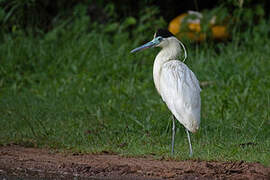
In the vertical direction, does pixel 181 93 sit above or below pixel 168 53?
below

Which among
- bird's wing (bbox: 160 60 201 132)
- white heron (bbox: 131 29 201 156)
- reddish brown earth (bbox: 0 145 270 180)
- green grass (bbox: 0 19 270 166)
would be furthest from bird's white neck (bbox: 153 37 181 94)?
reddish brown earth (bbox: 0 145 270 180)

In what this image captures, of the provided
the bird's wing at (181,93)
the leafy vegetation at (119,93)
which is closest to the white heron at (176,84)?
the bird's wing at (181,93)

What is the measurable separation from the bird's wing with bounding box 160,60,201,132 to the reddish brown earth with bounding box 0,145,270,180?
0.44 meters

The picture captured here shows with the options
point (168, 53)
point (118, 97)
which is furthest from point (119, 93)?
point (168, 53)

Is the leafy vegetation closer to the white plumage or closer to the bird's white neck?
the white plumage

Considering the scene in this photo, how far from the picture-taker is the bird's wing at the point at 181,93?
4.98m

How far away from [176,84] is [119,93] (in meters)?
2.44

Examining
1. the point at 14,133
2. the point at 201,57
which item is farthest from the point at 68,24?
the point at 14,133

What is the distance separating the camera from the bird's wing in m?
4.98

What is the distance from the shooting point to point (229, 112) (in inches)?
271

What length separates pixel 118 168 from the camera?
15.3 feet

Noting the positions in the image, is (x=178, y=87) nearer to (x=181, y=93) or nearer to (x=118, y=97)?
(x=181, y=93)

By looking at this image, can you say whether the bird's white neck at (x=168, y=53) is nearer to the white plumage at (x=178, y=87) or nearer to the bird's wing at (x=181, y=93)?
the white plumage at (x=178, y=87)

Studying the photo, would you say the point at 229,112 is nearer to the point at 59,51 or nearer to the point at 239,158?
the point at 239,158
